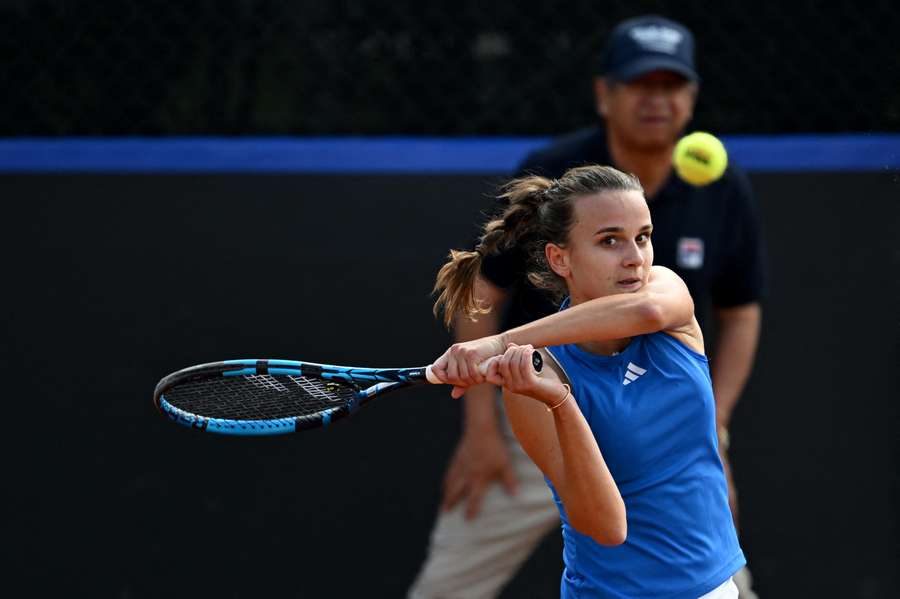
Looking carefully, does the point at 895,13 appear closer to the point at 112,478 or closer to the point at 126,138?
the point at 126,138

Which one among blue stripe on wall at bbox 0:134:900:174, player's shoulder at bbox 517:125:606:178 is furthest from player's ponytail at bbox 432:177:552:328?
blue stripe on wall at bbox 0:134:900:174

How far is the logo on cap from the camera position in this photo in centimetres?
392

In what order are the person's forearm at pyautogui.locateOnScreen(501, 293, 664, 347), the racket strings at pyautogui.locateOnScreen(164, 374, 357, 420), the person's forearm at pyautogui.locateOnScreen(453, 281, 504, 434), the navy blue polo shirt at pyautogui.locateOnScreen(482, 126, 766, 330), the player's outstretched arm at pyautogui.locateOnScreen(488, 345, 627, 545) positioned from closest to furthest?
1. the player's outstretched arm at pyautogui.locateOnScreen(488, 345, 627, 545)
2. the person's forearm at pyautogui.locateOnScreen(501, 293, 664, 347)
3. the racket strings at pyautogui.locateOnScreen(164, 374, 357, 420)
4. the person's forearm at pyautogui.locateOnScreen(453, 281, 504, 434)
5. the navy blue polo shirt at pyautogui.locateOnScreen(482, 126, 766, 330)

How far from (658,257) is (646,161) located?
28 cm

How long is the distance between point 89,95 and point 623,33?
174cm

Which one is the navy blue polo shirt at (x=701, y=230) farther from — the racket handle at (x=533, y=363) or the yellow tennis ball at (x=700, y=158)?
the racket handle at (x=533, y=363)

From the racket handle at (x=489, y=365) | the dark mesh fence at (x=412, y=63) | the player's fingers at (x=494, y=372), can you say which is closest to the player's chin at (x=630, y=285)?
the racket handle at (x=489, y=365)

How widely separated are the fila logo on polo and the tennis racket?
0.36m

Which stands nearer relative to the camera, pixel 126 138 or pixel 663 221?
pixel 663 221

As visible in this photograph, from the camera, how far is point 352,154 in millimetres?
4445

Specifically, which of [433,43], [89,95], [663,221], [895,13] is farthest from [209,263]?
[895,13]

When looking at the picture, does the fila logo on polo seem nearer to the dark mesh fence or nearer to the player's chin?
the player's chin

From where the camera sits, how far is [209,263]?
4.48 m

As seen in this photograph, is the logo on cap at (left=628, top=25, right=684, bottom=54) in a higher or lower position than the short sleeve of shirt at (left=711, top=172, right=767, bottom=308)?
higher
